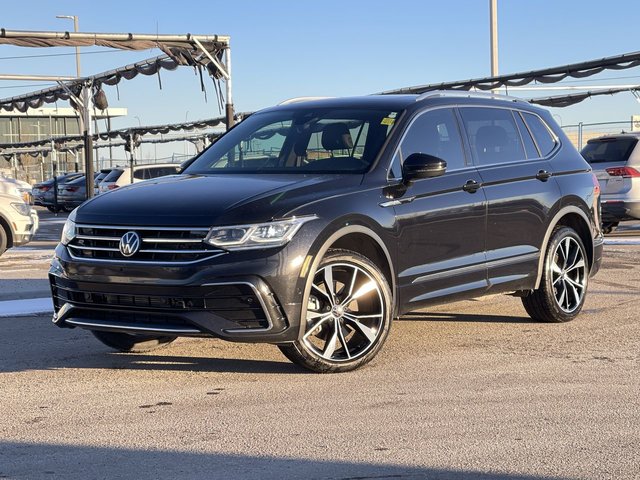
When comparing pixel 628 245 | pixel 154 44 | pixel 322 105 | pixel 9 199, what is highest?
pixel 154 44

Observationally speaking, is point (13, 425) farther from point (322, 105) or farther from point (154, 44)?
point (154, 44)

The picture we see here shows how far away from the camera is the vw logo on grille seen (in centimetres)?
625

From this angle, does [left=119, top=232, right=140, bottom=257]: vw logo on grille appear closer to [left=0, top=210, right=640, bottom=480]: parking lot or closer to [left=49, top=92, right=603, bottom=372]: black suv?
[left=49, top=92, right=603, bottom=372]: black suv

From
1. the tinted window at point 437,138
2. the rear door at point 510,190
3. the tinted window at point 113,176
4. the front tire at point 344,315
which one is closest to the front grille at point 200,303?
the front tire at point 344,315

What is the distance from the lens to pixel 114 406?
581cm

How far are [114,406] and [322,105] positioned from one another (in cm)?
315

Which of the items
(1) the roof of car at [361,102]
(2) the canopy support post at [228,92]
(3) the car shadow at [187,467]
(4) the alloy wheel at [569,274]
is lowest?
(3) the car shadow at [187,467]

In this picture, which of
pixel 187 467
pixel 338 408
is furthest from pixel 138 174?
pixel 187 467

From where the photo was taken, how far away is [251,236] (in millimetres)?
6137

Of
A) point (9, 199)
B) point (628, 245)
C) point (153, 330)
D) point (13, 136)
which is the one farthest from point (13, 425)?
point (13, 136)

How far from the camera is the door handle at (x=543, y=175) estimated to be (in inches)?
330

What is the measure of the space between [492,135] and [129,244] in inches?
129

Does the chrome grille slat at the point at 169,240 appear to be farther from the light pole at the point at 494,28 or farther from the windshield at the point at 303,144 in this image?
the light pole at the point at 494,28

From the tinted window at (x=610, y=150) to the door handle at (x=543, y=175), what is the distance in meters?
9.44
